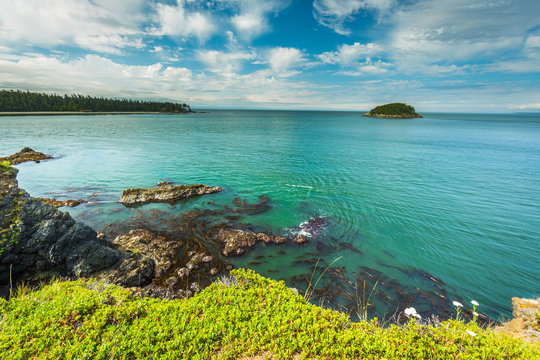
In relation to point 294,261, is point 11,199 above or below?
above

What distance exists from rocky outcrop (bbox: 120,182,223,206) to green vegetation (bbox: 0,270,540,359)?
15159 mm

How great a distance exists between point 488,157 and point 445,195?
113 feet

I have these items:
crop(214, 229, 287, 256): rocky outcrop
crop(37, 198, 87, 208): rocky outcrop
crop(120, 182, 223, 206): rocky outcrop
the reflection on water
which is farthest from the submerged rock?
crop(214, 229, 287, 256): rocky outcrop

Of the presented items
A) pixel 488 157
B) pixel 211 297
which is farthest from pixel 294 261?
pixel 488 157

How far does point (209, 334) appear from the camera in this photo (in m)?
5.89

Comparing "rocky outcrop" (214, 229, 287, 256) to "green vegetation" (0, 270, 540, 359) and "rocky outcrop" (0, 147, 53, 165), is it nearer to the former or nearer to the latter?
"green vegetation" (0, 270, 540, 359)

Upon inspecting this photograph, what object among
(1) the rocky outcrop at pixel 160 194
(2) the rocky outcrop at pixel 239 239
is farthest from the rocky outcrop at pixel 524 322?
(1) the rocky outcrop at pixel 160 194

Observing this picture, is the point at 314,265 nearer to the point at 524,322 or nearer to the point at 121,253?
the point at 524,322

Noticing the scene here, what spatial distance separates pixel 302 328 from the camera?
6.24 m

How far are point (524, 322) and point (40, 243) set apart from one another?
23.1 meters

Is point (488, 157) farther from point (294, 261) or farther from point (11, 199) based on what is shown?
point (11, 199)

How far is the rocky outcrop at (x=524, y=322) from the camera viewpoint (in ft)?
26.3

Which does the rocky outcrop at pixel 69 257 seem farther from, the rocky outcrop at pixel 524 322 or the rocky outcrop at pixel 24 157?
the rocky outcrop at pixel 24 157

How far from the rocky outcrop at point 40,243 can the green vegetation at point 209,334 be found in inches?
173
